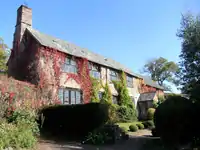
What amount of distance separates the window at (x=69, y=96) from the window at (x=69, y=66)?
2183 millimetres

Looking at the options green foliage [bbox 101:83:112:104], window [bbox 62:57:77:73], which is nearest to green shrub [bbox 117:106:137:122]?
green foliage [bbox 101:83:112:104]

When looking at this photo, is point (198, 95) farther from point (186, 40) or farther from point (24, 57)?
point (24, 57)

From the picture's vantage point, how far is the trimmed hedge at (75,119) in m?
15.4

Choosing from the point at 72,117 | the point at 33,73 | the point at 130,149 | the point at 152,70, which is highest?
the point at 152,70

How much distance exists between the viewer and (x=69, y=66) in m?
23.2

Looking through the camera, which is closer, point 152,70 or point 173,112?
point 173,112

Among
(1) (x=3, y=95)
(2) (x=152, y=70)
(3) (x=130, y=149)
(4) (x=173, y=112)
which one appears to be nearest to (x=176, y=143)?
(4) (x=173, y=112)

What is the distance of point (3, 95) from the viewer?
1470cm

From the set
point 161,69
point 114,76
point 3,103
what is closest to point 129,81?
point 114,76

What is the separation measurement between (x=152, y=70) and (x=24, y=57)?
5106 centimetres

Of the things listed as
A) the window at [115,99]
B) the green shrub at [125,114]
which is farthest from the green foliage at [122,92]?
the green shrub at [125,114]

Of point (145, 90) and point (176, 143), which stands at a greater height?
point (145, 90)

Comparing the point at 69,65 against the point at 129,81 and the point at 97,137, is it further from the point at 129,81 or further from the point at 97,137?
the point at 129,81

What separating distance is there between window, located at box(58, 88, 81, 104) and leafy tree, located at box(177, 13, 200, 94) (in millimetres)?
10787
